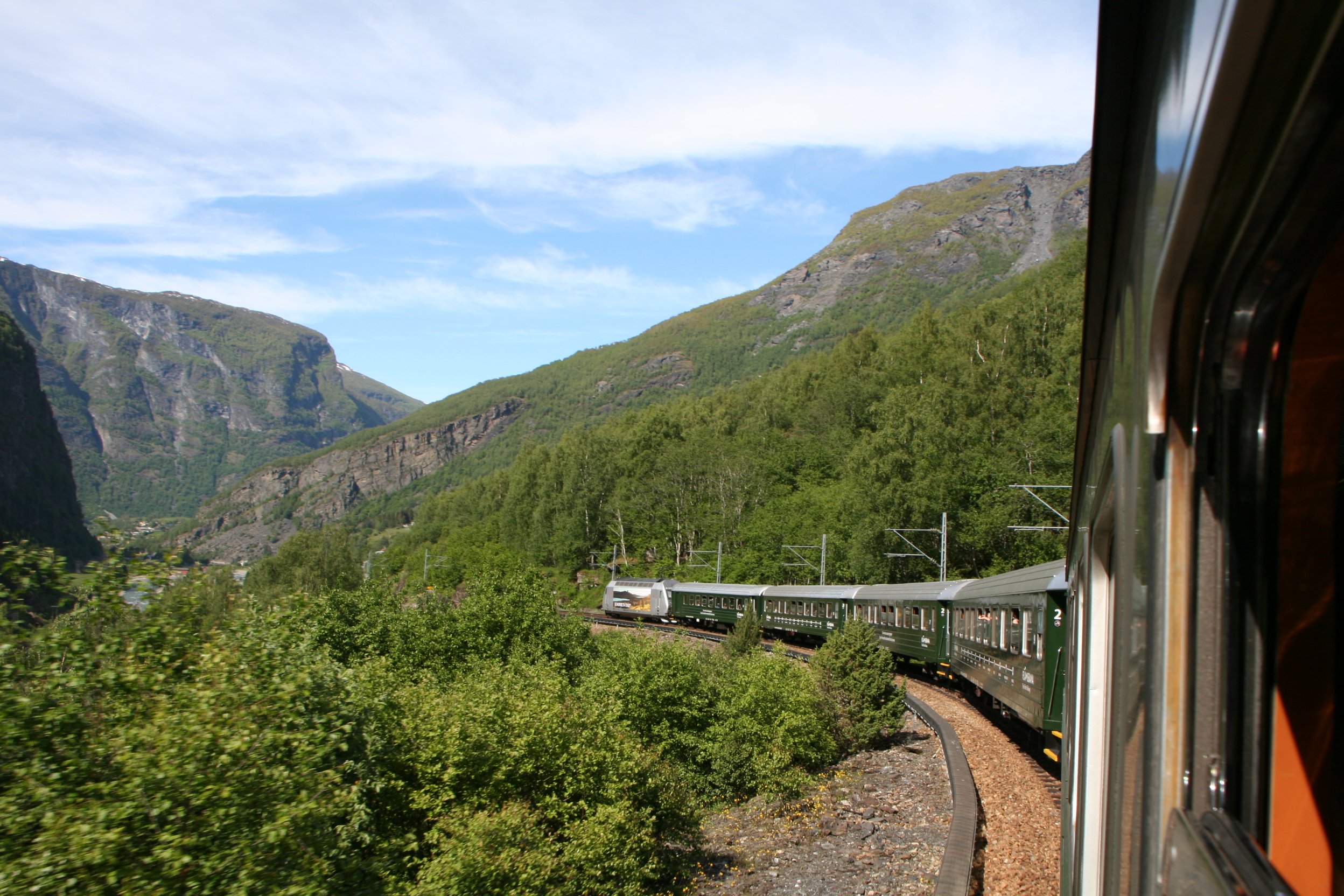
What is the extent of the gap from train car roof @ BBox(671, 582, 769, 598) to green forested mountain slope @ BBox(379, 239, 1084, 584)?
609 centimetres

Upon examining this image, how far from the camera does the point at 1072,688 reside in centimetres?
432

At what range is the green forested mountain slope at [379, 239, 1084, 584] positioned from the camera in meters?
39.8

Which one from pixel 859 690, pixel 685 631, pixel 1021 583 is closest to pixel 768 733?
pixel 859 690

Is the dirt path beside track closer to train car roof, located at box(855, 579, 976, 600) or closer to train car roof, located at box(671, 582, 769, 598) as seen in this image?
train car roof, located at box(855, 579, 976, 600)

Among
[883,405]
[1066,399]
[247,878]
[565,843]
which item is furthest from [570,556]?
[247,878]

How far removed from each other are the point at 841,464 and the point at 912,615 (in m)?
37.6

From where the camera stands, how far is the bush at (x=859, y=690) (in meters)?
17.7

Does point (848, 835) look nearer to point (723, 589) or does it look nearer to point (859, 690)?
point (859, 690)

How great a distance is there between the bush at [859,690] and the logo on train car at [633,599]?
3276 centimetres

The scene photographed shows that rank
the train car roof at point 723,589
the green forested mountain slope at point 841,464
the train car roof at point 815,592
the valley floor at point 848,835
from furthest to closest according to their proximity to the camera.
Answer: the green forested mountain slope at point 841,464
the train car roof at point 723,589
the train car roof at point 815,592
the valley floor at point 848,835

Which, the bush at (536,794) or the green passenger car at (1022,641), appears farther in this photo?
the green passenger car at (1022,641)

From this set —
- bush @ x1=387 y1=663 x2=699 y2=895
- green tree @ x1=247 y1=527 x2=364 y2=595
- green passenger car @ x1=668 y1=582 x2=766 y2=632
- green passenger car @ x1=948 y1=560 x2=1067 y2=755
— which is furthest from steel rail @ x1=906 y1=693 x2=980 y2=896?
green tree @ x1=247 y1=527 x2=364 y2=595

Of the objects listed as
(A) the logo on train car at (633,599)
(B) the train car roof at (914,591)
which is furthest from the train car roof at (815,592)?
(A) the logo on train car at (633,599)

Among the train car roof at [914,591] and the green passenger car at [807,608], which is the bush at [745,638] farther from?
the train car roof at [914,591]
